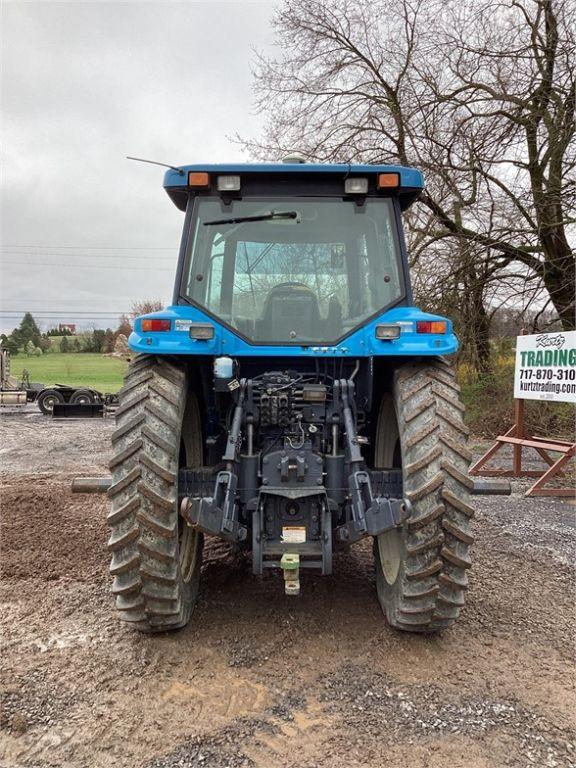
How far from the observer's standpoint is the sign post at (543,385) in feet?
22.7

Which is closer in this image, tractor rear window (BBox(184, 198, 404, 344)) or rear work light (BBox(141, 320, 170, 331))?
rear work light (BBox(141, 320, 170, 331))

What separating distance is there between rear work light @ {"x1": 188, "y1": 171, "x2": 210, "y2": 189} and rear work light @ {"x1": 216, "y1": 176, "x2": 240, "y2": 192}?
0.07m

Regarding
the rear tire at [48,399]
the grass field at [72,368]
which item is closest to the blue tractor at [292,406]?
the rear tire at [48,399]

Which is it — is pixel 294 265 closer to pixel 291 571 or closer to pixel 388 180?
pixel 388 180

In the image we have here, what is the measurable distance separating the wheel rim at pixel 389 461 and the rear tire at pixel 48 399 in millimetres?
14401

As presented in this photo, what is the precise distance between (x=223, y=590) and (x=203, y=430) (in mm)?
1053

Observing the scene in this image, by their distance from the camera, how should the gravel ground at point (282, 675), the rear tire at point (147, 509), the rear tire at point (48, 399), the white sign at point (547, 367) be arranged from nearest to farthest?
the gravel ground at point (282, 675)
the rear tire at point (147, 509)
the white sign at point (547, 367)
the rear tire at point (48, 399)

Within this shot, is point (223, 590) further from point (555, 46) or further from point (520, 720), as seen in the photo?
point (555, 46)

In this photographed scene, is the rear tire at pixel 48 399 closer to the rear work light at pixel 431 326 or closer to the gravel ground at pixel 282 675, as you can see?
the gravel ground at pixel 282 675

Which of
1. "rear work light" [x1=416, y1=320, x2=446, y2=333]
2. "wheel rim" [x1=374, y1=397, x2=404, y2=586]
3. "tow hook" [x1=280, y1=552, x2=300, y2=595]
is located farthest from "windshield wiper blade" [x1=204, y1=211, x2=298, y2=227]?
"tow hook" [x1=280, y1=552, x2=300, y2=595]

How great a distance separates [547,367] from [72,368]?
34388mm

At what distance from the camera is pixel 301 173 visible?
3.57m

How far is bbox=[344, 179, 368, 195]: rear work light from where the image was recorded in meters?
3.59

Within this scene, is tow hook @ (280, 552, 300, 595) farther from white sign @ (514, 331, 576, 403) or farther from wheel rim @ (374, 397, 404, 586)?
white sign @ (514, 331, 576, 403)
